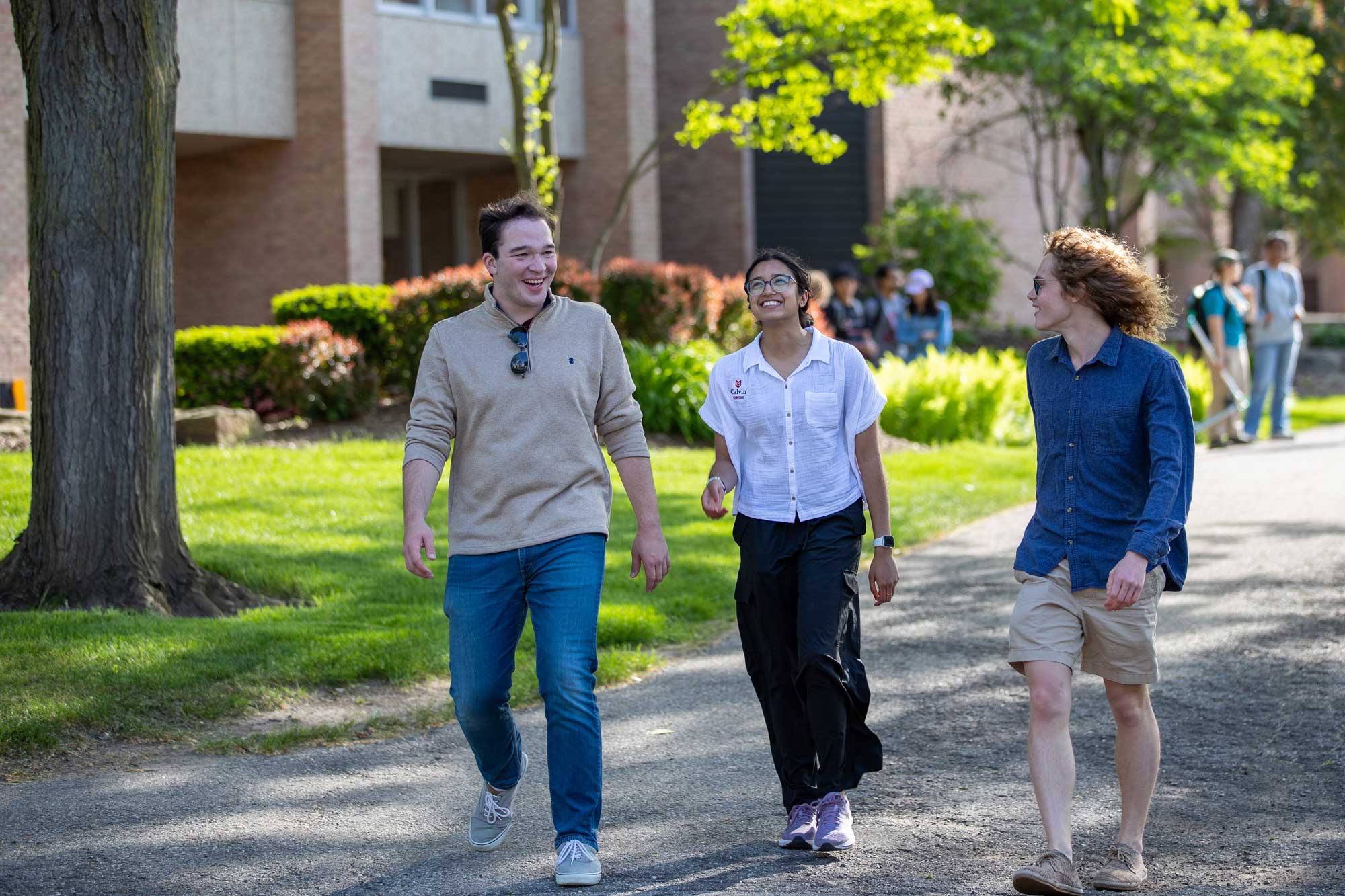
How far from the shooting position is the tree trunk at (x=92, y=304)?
7.04 m

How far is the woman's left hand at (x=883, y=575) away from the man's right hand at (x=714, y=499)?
0.50 meters

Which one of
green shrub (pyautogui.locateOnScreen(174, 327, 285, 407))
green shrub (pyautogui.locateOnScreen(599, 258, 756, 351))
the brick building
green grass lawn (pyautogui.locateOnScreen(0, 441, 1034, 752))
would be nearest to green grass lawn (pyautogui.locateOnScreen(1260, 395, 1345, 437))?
green shrub (pyautogui.locateOnScreen(599, 258, 756, 351))

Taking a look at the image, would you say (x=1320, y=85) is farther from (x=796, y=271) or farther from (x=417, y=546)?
(x=417, y=546)

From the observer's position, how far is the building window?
70.2 ft

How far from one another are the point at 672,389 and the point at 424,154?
998cm

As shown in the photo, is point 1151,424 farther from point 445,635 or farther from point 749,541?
point 445,635

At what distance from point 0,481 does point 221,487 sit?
1.37 metres

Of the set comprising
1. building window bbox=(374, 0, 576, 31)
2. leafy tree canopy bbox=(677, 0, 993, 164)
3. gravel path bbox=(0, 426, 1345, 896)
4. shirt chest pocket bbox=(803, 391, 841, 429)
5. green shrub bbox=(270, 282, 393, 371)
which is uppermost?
building window bbox=(374, 0, 576, 31)

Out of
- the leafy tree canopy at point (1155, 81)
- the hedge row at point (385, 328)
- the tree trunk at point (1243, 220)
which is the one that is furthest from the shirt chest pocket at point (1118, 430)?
the tree trunk at point (1243, 220)

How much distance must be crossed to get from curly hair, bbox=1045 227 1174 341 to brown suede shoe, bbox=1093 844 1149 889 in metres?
1.43

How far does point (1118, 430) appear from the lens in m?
4.17

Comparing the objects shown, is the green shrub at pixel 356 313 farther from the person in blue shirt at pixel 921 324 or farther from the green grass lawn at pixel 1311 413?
the green grass lawn at pixel 1311 413

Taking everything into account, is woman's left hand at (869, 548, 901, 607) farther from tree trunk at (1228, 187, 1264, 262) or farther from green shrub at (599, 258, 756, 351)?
tree trunk at (1228, 187, 1264, 262)

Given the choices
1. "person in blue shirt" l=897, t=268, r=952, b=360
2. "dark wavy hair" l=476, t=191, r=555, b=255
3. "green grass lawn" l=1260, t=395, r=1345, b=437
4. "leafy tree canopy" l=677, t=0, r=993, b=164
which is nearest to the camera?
"dark wavy hair" l=476, t=191, r=555, b=255
